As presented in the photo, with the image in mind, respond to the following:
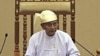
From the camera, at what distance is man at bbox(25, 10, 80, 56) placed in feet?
9.77

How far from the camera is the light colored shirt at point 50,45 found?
3.03 metres

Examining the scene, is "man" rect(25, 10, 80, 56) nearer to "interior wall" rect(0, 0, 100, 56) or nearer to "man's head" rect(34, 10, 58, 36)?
"man's head" rect(34, 10, 58, 36)

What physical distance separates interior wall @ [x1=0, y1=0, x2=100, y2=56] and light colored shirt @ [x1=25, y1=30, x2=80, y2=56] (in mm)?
1745

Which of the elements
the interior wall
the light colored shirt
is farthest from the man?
the interior wall

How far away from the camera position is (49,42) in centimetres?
310

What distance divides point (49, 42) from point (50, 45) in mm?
34
